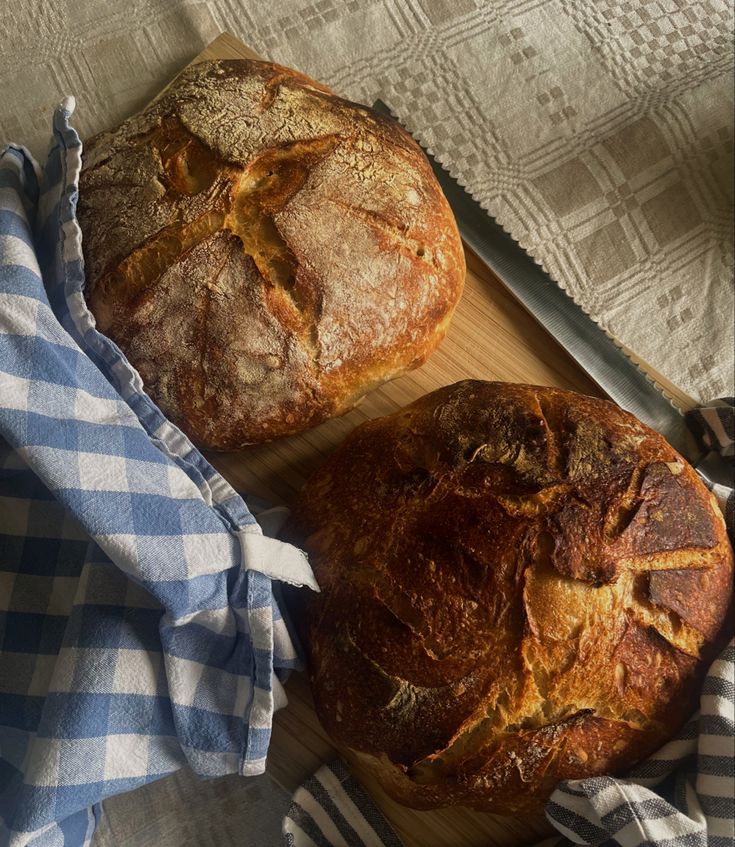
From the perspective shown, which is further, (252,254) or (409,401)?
(409,401)

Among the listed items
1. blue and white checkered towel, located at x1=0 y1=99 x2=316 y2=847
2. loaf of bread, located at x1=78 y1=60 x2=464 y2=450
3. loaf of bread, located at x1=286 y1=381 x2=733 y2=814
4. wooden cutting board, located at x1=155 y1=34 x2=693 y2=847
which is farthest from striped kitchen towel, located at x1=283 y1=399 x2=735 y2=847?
loaf of bread, located at x1=78 y1=60 x2=464 y2=450

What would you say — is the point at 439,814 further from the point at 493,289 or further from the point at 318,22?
the point at 318,22

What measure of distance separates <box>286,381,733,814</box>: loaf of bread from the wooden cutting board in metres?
0.13

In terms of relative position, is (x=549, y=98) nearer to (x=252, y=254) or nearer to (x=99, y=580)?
(x=252, y=254)

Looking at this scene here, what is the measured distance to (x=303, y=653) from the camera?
1.04m

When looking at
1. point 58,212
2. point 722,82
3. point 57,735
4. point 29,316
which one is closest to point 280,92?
point 58,212

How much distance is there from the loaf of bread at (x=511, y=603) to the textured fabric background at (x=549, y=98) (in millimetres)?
551

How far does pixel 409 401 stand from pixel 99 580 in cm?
53

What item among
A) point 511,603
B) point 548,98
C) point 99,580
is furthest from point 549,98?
point 99,580

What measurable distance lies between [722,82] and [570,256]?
519mm

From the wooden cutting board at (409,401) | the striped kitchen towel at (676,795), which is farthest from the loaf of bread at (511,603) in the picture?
the wooden cutting board at (409,401)

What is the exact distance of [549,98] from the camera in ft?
5.03

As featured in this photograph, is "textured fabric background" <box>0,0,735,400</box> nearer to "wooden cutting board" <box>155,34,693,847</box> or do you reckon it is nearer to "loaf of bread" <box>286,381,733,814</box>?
"wooden cutting board" <box>155,34,693,847</box>

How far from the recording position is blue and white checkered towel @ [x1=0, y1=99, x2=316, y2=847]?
2.91 feet
